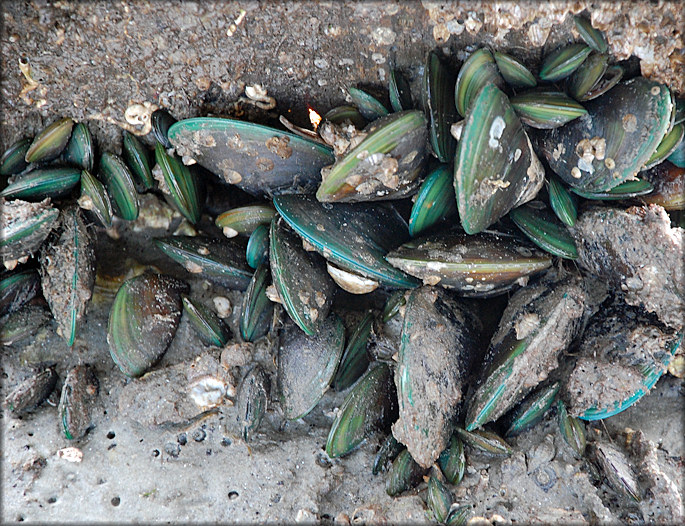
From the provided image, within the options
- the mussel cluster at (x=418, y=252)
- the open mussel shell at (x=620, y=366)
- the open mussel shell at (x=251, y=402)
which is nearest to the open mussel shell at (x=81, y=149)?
the mussel cluster at (x=418, y=252)

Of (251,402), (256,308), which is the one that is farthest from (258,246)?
(251,402)

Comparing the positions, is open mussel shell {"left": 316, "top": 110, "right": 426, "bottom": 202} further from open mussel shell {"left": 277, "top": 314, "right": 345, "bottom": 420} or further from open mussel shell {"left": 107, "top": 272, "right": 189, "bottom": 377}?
open mussel shell {"left": 107, "top": 272, "right": 189, "bottom": 377}

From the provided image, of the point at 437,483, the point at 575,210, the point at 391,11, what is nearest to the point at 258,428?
the point at 437,483

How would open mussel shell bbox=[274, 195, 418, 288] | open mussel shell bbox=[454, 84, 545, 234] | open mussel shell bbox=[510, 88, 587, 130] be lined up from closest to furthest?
open mussel shell bbox=[454, 84, 545, 234] → open mussel shell bbox=[510, 88, 587, 130] → open mussel shell bbox=[274, 195, 418, 288]

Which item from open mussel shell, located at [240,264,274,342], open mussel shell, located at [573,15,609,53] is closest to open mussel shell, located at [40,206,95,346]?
open mussel shell, located at [240,264,274,342]

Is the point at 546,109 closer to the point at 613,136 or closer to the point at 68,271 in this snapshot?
the point at 613,136

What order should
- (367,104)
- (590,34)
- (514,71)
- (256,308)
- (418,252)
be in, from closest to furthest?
1. (590,34)
2. (514,71)
3. (418,252)
4. (367,104)
5. (256,308)

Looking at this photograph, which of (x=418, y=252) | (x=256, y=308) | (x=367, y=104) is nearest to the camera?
Answer: (x=418, y=252)

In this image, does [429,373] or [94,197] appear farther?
[94,197]
